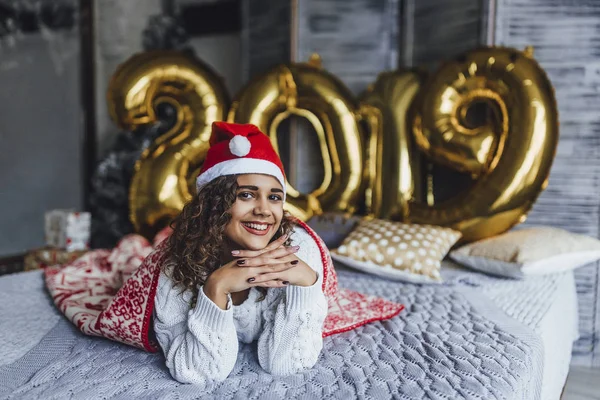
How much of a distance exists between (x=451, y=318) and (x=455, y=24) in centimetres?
141

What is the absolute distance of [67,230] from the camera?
6.95ft

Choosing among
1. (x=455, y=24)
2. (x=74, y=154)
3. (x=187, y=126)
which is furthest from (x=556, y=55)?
(x=74, y=154)

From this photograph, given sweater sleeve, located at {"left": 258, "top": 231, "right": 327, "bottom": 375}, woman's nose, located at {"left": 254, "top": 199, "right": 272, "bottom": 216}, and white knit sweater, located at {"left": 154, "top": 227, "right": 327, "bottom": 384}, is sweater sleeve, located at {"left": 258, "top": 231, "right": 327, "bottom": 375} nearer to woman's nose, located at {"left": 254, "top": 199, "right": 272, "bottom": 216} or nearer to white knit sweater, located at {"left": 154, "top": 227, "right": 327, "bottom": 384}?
white knit sweater, located at {"left": 154, "top": 227, "right": 327, "bottom": 384}

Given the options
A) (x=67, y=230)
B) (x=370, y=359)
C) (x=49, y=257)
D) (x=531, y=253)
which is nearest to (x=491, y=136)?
(x=531, y=253)

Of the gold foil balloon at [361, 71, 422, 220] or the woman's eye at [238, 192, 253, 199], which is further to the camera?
the gold foil balloon at [361, 71, 422, 220]

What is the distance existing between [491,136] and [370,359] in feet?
4.02

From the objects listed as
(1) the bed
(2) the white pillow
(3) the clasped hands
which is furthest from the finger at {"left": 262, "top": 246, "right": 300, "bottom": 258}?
(2) the white pillow

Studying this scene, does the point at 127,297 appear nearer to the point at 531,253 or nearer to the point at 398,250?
the point at 398,250

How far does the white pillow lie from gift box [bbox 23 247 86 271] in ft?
4.98

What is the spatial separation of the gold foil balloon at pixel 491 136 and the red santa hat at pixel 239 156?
1.09 meters

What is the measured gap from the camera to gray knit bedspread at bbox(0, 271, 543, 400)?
0.92 meters

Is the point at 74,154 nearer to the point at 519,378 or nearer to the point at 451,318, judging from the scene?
the point at 451,318

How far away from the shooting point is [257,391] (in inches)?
36.5

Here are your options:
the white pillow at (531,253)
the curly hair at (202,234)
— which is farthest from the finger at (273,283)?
the white pillow at (531,253)
